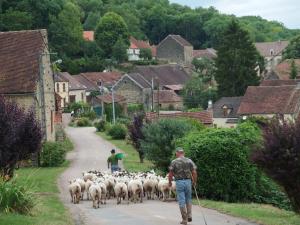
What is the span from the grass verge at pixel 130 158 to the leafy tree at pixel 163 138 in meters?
2.60

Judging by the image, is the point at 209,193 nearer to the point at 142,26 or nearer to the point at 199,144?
the point at 199,144

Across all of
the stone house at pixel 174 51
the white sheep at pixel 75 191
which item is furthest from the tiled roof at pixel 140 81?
the white sheep at pixel 75 191

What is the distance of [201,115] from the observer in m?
53.6

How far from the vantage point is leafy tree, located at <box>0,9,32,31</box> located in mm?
111750

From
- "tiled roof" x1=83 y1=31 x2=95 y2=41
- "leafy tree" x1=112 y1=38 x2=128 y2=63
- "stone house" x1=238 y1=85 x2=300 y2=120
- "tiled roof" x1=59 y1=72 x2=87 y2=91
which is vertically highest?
"tiled roof" x1=83 y1=31 x2=95 y2=41

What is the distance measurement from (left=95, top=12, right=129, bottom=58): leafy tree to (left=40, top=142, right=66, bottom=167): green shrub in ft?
316

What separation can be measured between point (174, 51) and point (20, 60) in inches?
4622

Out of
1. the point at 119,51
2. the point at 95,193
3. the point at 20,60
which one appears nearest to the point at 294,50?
the point at 119,51

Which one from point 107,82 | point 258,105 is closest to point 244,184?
point 258,105

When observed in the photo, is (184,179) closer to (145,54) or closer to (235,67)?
(235,67)

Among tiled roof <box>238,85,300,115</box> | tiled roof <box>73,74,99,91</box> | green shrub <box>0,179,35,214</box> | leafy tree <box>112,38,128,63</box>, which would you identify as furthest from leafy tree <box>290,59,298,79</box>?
green shrub <box>0,179,35,214</box>

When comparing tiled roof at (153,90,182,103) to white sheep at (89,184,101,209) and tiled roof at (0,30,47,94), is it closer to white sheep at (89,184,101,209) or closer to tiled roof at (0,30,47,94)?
tiled roof at (0,30,47,94)

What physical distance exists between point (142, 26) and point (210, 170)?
165 m

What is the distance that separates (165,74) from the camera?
121m
